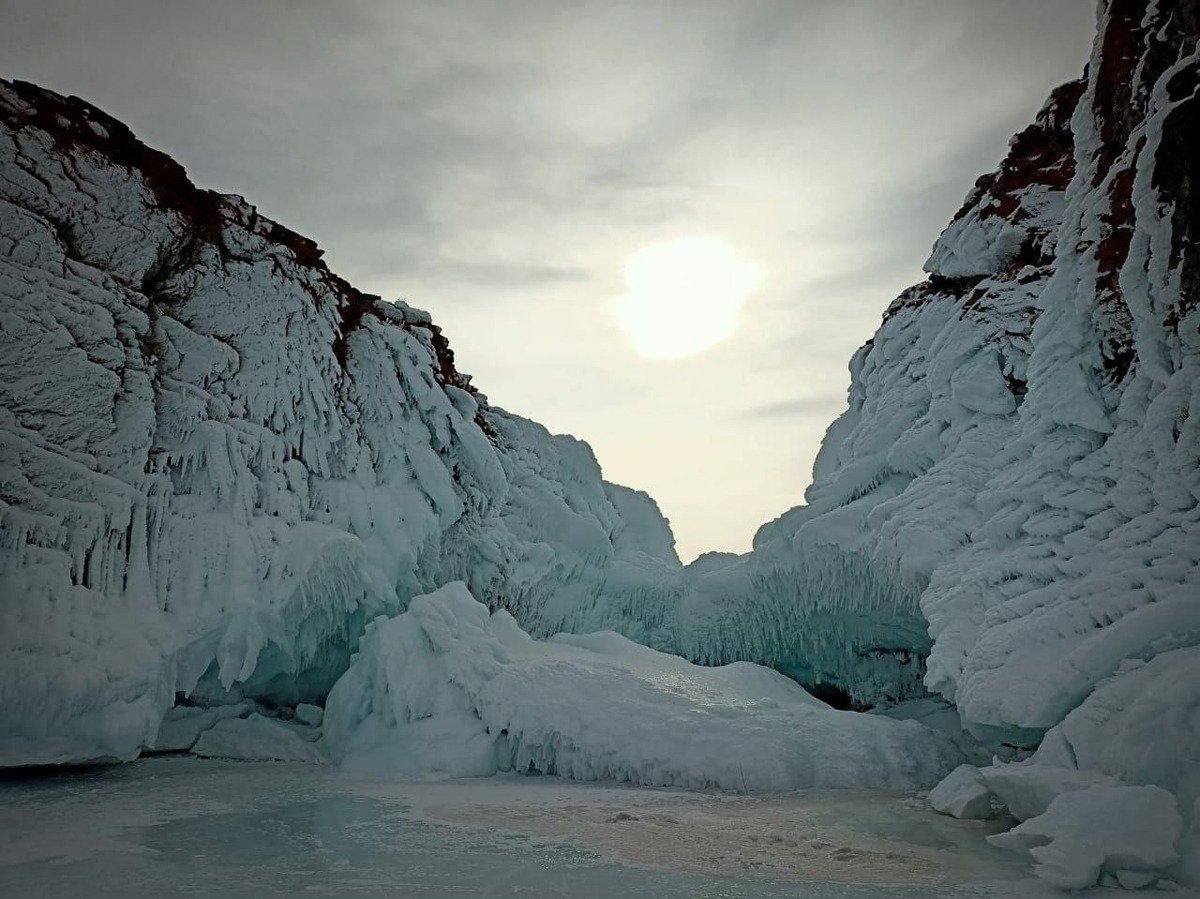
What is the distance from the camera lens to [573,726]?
8.11 metres

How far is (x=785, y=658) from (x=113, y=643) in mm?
10536

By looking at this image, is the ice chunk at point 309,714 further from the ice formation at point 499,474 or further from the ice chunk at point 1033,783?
the ice chunk at point 1033,783

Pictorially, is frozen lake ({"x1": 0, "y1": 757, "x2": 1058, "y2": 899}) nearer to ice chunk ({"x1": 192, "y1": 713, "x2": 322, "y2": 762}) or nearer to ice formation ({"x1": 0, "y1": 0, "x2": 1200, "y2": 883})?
ice formation ({"x1": 0, "y1": 0, "x2": 1200, "y2": 883})

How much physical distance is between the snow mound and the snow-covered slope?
1286 millimetres

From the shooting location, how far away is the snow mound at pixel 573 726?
7.82 m

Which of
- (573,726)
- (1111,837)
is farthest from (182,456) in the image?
(1111,837)

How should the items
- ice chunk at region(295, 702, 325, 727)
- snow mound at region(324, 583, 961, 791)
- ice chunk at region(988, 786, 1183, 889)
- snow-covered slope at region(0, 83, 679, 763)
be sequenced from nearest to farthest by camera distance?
1. ice chunk at region(988, 786, 1183, 889)
2. snow-covered slope at region(0, 83, 679, 763)
3. snow mound at region(324, 583, 961, 791)
4. ice chunk at region(295, 702, 325, 727)

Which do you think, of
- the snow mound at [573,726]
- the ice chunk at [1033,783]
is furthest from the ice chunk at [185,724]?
the ice chunk at [1033,783]

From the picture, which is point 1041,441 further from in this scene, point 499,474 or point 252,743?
point 252,743

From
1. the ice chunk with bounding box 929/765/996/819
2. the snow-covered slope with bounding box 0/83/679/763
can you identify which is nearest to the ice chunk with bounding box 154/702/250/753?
the snow-covered slope with bounding box 0/83/679/763

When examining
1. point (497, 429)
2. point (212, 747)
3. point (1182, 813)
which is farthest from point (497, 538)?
point (1182, 813)

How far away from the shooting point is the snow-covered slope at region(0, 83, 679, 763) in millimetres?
7176

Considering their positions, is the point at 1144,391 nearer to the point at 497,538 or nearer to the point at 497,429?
the point at 497,538

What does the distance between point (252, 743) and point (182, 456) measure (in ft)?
11.0
